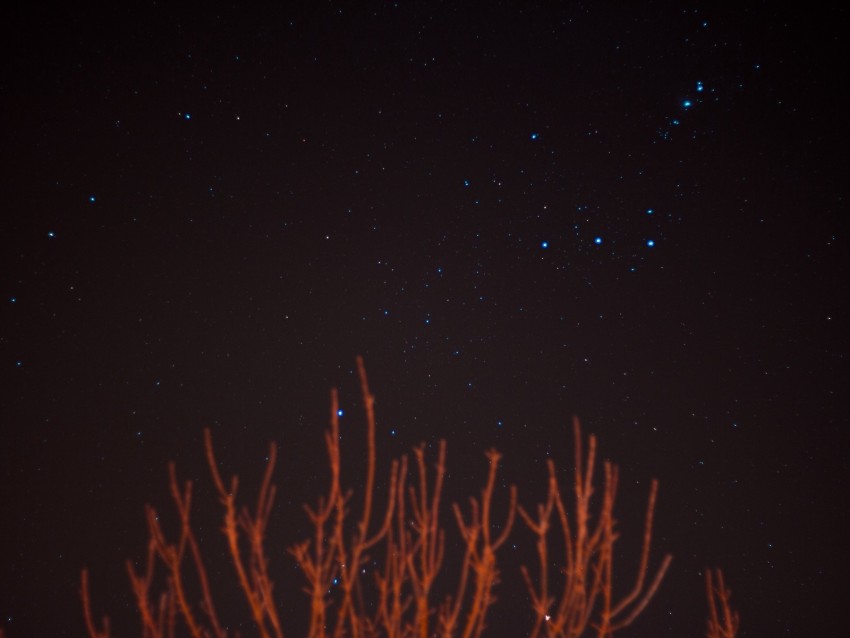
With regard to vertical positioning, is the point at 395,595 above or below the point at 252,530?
below

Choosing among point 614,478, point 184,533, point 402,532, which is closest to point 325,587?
point 402,532

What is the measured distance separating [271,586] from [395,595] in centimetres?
27

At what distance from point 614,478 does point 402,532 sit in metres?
0.50

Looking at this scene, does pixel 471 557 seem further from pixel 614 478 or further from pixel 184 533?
pixel 184 533

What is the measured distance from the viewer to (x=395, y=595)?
155cm

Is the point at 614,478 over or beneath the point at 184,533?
over

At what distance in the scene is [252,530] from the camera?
150 cm

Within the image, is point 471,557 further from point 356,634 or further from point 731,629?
point 731,629

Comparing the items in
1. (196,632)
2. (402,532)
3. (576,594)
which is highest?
(402,532)

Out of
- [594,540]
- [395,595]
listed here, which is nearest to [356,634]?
[395,595]

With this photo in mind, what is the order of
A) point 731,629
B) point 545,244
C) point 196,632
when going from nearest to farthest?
1. point 196,632
2. point 731,629
3. point 545,244

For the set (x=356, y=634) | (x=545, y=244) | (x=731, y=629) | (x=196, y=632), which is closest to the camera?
(x=196, y=632)

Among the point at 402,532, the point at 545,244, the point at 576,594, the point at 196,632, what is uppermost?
the point at 545,244

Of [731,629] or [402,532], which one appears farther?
[731,629]
